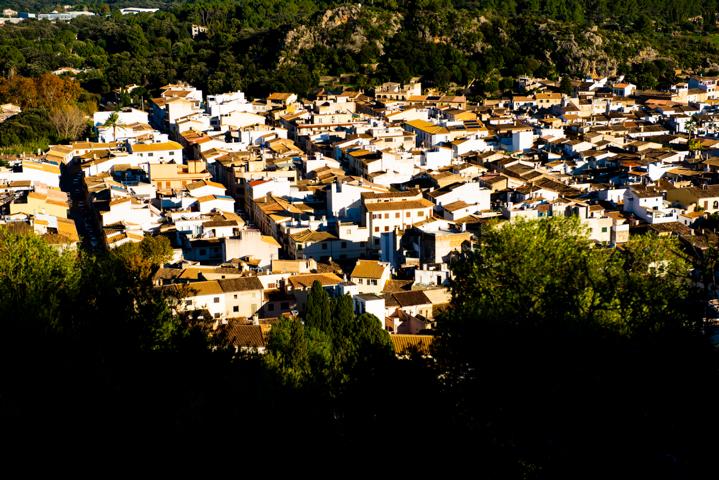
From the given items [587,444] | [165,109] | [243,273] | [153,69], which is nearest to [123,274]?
[243,273]

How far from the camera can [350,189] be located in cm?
2114

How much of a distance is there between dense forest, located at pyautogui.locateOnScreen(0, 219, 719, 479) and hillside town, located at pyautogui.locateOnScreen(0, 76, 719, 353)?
2.27 meters

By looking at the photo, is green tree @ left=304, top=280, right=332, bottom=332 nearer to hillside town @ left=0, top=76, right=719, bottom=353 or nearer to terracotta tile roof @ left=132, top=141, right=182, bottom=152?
hillside town @ left=0, top=76, right=719, bottom=353

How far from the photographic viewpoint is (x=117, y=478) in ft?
21.9

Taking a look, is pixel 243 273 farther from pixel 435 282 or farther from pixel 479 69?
pixel 479 69

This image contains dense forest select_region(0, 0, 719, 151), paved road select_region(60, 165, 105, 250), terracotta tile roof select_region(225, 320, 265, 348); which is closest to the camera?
terracotta tile roof select_region(225, 320, 265, 348)

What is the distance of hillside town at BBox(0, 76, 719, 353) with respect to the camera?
16453mm

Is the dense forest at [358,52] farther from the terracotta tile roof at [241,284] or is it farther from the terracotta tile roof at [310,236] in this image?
the terracotta tile roof at [241,284]

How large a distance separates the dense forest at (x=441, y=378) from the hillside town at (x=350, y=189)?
2268 millimetres

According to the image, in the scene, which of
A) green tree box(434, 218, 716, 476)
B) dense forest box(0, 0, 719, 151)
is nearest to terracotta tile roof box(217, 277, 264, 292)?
green tree box(434, 218, 716, 476)

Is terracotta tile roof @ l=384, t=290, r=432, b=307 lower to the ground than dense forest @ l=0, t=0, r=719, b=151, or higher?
lower

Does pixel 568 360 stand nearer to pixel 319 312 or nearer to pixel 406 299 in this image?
pixel 319 312

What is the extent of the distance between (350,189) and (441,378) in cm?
1179

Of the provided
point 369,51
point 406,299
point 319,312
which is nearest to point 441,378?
point 319,312
